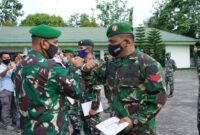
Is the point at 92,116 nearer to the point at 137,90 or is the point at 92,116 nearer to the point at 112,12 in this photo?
the point at 137,90

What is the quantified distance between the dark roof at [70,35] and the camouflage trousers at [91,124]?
22.2 meters

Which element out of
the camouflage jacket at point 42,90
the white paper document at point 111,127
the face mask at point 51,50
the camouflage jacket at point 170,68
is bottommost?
the camouflage jacket at point 170,68

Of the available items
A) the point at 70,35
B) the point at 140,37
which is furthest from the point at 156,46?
the point at 70,35

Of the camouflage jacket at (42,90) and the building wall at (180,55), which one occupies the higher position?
the camouflage jacket at (42,90)

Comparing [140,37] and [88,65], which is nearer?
[88,65]

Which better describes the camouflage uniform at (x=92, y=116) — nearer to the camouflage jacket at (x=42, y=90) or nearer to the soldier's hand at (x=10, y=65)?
the camouflage jacket at (x=42, y=90)

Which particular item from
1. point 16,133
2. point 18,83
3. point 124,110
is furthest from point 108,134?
point 16,133

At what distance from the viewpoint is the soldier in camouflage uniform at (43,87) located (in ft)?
11.5

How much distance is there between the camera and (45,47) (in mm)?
3633

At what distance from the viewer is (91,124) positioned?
6191 mm

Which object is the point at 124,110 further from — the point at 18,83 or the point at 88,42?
the point at 88,42

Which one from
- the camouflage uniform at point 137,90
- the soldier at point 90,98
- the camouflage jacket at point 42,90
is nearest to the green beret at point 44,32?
the camouflage jacket at point 42,90

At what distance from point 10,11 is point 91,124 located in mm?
52828

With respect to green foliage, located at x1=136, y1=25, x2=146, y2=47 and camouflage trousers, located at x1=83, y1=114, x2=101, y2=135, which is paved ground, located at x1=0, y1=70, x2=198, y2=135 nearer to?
camouflage trousers, located at x1=83, y1=114, x2=101, y2=135
